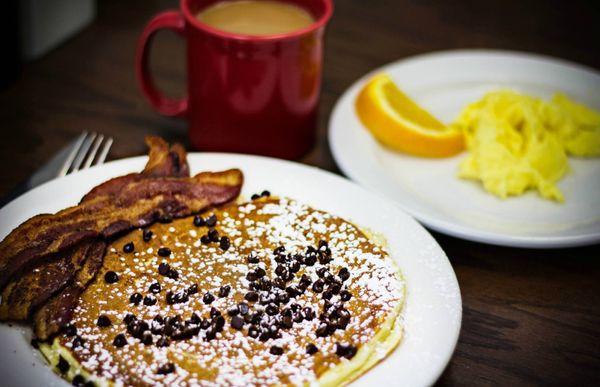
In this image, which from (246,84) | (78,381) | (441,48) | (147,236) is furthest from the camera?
(441,48)

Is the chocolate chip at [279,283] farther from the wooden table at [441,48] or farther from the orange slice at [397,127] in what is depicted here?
the orange slice at [397,127]

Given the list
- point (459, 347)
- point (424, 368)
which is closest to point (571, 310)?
point (459, 347)

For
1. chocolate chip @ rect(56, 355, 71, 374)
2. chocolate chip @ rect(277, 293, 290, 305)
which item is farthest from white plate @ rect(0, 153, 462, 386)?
chocolate chip @ rect(277, 293, 290, 305)

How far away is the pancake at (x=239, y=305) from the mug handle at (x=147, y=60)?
436 mm

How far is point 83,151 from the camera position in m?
1.85

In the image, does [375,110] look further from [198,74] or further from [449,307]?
[449,307]

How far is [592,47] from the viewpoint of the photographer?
261 centimetres

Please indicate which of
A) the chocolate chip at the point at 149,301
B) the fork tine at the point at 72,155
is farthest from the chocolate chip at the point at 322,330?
the fork tine at the point at 72,155

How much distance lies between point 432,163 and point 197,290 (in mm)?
803

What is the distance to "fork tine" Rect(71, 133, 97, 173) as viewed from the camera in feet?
5.90

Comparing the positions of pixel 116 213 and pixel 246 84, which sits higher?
pixel 246 84

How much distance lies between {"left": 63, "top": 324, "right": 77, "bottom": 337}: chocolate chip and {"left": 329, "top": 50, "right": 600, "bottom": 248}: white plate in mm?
754

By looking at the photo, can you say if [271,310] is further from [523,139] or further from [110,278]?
[523,139]

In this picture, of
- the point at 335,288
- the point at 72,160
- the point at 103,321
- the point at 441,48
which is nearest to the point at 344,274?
the point at 335,288
